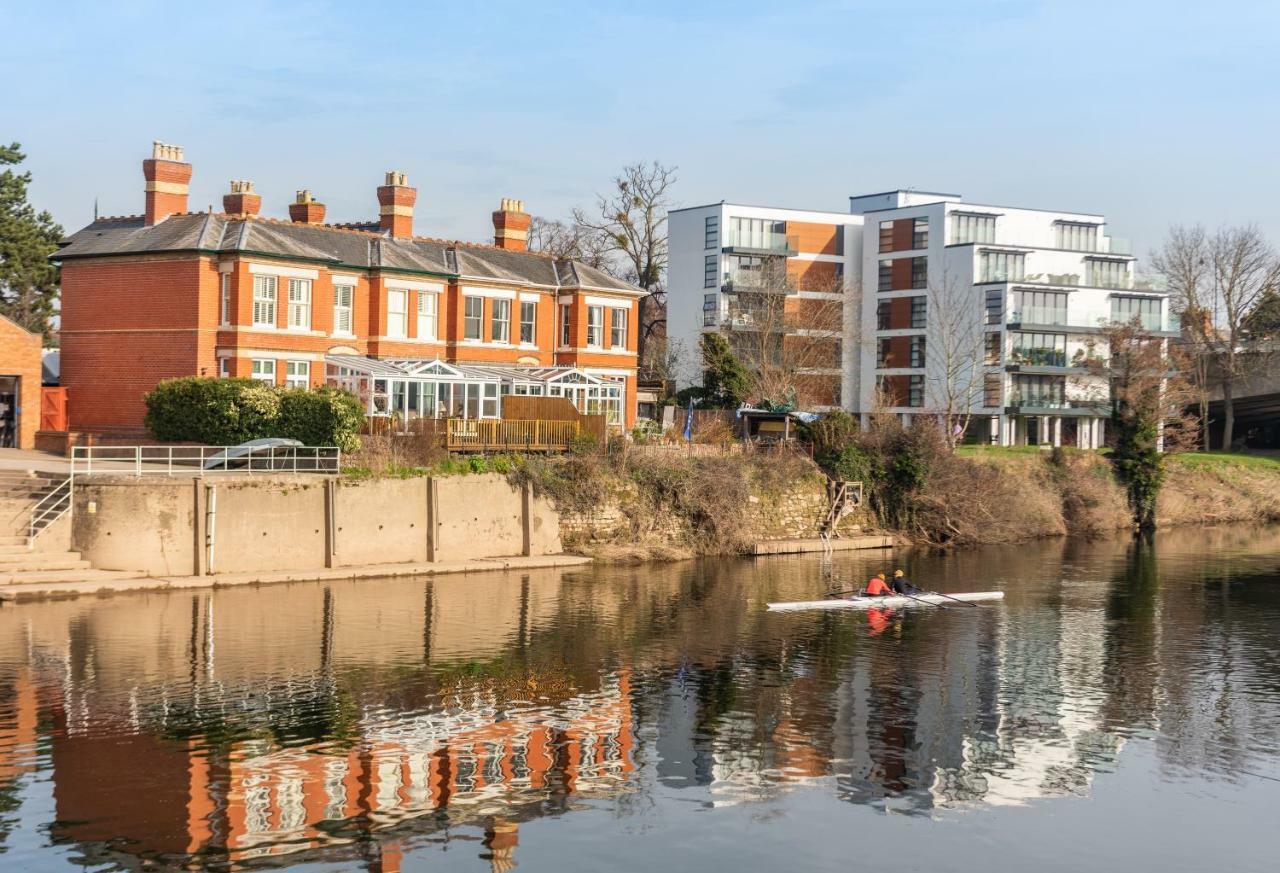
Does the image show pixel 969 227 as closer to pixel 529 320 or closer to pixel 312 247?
pixel 529 320

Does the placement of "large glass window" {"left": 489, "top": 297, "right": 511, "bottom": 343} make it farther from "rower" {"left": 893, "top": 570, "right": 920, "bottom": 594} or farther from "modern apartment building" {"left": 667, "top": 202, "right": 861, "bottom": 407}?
"modern apartment building" {"left": 667, "top": 202, "right": 861, "bottom": 407}

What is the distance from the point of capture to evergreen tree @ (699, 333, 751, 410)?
72.9 meters

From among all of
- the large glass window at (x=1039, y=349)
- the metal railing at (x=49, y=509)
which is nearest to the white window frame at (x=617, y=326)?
the metal railing at (x=49, y=509)

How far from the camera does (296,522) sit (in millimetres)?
42406

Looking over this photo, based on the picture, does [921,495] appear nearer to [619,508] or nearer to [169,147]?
[619,508]

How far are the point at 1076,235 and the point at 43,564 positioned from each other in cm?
7467

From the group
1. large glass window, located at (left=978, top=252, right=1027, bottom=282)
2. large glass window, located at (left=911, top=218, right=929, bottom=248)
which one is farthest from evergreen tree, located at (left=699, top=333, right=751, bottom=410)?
large glass window, located at (left=911, top=218, right=929, bottom=248)

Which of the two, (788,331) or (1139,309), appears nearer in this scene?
(788,331)

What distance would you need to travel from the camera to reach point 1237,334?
9138cm

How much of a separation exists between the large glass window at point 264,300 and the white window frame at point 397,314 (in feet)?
19.1

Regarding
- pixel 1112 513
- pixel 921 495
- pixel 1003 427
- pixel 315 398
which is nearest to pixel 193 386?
pixel 315 398

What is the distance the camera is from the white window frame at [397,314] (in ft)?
189

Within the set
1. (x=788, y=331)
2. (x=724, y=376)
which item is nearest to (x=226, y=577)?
(x=724, y=376)

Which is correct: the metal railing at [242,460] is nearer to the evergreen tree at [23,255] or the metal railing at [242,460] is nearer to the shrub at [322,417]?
the shrub at [322,417]
